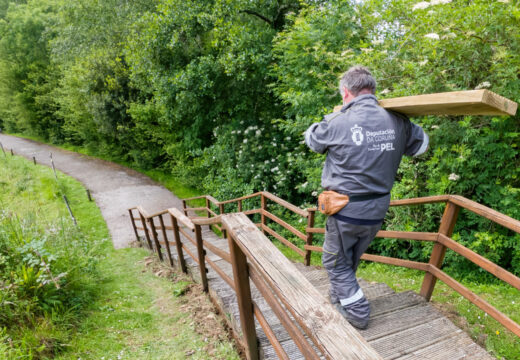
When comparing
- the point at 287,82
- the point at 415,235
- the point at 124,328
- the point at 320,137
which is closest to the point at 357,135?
the point at 320,137

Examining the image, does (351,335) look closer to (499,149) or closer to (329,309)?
(329,309)

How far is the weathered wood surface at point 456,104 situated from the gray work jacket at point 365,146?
10cm

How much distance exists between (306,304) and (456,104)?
1413 mm

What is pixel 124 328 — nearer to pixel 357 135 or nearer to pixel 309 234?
pixel 309 234

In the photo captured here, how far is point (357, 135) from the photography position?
194 centimetres

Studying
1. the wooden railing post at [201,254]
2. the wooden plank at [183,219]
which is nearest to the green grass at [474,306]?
the wooden railing post at [201,254]

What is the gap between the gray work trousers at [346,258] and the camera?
2133 millimetres

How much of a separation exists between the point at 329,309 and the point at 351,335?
0.12 m

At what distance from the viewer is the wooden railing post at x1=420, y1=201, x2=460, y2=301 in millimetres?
2307

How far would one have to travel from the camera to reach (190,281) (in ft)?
13.6

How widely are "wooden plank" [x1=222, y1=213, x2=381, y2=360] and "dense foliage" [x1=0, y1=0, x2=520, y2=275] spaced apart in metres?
2.93

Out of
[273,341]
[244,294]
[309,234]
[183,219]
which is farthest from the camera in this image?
[309,234]

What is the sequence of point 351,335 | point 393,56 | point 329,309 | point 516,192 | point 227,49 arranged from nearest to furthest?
point 351,335, point 329,309, point 516,192, point 393,56, point 227,49

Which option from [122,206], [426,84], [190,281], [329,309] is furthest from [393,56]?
[122,206]
